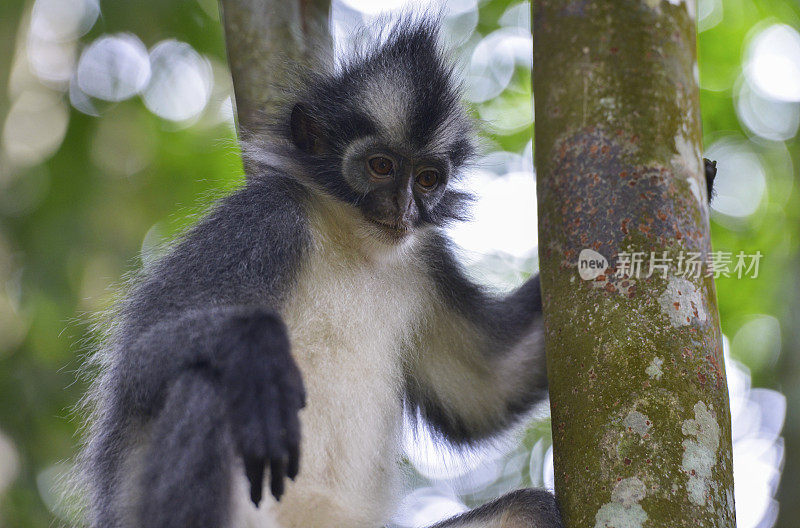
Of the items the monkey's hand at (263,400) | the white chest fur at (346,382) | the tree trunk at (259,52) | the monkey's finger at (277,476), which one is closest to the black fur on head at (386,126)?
the tree trunk at (259,52)

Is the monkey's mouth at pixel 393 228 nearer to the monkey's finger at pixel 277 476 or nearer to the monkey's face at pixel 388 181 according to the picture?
the monkey's face at pixel 388 181

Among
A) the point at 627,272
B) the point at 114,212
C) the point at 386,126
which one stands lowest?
the point at 114,212

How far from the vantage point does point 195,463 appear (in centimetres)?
313

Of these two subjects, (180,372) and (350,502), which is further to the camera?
(350,502)

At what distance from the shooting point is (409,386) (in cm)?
465

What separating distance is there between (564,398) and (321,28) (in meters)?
2.93

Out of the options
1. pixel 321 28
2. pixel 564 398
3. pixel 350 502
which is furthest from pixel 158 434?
pixel 321 28

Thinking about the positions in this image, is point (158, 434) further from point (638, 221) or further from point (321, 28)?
point (321, 28)

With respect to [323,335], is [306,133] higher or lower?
higher

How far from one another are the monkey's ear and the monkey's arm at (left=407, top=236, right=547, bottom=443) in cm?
85

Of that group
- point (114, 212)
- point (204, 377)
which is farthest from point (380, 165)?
point (114, 212)

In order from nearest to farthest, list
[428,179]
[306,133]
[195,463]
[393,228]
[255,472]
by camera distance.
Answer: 1. [255,472]
2. [195,463]
3. [393,228]
4. [428,179]
5. [306,133]

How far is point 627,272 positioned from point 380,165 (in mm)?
1730

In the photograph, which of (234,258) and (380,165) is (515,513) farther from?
(380,165)
